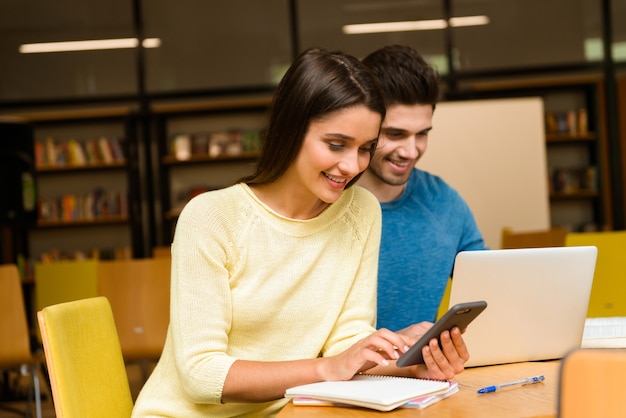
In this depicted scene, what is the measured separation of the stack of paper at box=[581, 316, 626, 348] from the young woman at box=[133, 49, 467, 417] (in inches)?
18.2

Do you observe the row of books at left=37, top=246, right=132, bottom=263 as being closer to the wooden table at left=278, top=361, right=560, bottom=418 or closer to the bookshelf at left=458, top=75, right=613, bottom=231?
the bookshelf at left=458, top=75, right=613, bottom=231

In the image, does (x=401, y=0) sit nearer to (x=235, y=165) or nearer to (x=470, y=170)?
(x=235, y=165)

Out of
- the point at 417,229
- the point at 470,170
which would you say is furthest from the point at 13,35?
the point at 417,229

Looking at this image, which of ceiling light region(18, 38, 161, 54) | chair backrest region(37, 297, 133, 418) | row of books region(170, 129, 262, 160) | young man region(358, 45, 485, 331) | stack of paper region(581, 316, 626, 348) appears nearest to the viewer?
chair backrest region(37, 297, 133, 418)

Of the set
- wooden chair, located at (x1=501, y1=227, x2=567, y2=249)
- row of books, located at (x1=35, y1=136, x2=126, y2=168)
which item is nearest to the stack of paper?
wooden chair, located at (x1=501, y1=227, x2=567, y2=249)

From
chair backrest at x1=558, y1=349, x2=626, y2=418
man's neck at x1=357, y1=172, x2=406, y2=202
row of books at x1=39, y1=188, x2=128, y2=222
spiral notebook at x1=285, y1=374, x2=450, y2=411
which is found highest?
man's neck at x1=357, y1=172, x2=406, y2=202

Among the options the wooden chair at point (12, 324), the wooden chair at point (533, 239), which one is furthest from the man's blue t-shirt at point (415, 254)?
the wooden chair at point (12, 324)

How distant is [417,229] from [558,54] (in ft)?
20.8

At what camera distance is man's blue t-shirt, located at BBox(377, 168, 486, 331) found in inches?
93.5

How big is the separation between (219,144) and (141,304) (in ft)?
12.7

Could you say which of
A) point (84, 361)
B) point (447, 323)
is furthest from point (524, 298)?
point (84, 361)

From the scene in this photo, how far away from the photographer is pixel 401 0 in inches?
330

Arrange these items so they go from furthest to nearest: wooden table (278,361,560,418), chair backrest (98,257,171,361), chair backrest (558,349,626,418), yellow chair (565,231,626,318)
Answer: chair backrest (98,257,171,361)
yellow chair (565,231,626,318)
wooden table (278,361,560,418)
chair backrest (558,349,626,418)

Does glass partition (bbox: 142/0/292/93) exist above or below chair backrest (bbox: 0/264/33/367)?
above
